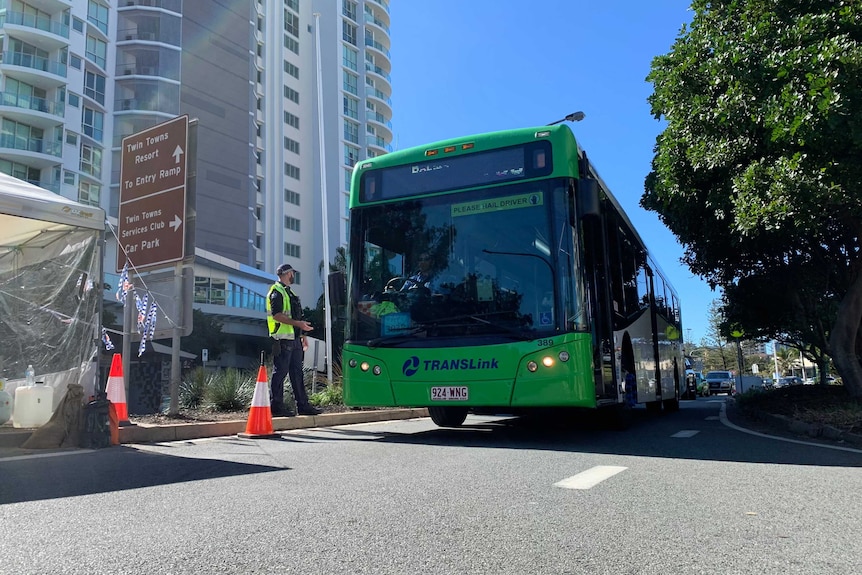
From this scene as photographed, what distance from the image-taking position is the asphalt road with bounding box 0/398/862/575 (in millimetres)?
3105

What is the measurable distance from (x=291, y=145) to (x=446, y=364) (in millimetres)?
63130

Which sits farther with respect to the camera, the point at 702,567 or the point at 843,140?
the point at 843,140

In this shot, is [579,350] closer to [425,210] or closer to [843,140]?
[425,210]

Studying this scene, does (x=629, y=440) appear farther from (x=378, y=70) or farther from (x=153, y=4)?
(x=378, y=70)

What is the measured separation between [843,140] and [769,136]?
1162 millimetres

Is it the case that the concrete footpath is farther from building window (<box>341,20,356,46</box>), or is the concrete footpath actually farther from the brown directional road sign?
building window (<box>341,20,356,46</box>)

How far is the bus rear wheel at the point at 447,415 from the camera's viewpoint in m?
9.87

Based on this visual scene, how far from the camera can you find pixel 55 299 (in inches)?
309

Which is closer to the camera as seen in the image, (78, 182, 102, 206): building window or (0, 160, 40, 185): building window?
(0, 160, 40, 185): building window

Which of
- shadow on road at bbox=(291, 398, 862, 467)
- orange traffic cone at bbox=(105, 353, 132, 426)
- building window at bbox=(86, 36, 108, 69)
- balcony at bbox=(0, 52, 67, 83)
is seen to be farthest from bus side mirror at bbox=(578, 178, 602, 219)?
building window at bbox=(86, 36, 108, 69)

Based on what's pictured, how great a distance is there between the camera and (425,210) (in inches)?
320

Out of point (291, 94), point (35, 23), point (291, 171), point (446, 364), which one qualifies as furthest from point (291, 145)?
point (446, 364)

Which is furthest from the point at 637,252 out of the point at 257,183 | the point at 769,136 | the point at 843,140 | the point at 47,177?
the point at 257,183

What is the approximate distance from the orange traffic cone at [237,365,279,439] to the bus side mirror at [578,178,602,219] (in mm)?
4189
